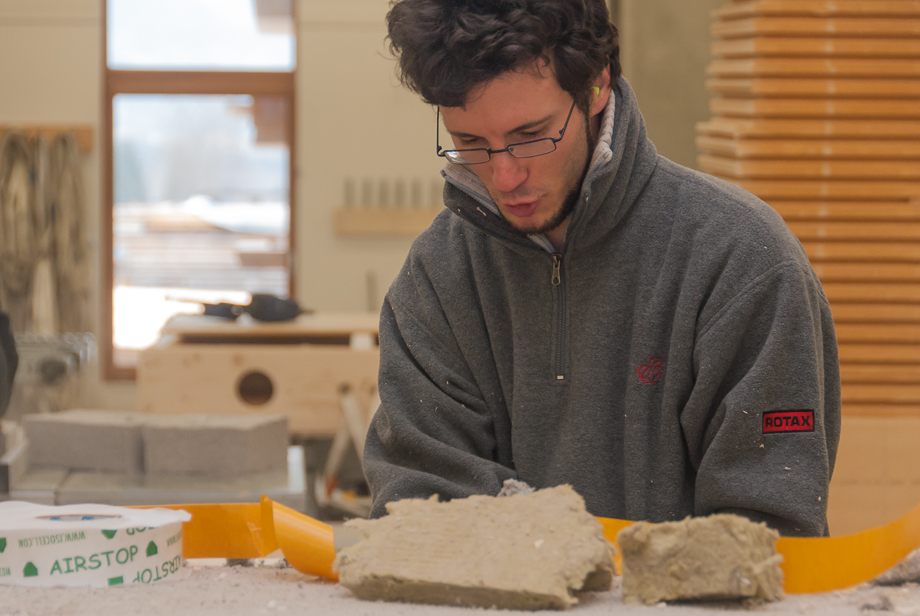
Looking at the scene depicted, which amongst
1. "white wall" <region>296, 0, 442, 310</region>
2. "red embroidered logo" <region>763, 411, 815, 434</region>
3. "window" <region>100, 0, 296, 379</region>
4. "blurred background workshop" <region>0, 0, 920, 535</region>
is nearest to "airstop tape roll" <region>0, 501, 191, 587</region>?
"red embroidered logo" <region>763, 411, 815, 434</region>

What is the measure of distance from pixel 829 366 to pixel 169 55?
4.93 metres

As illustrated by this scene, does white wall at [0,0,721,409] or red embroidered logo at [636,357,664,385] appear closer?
red embroidered logo at [636,357,664,385]

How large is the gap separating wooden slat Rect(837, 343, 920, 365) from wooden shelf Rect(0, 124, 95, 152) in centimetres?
426

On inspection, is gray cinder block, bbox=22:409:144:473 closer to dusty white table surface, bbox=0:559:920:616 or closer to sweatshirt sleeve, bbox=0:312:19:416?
sweatshirt sleeve, bbox=0:312:19:416

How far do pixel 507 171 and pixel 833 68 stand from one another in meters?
1.85

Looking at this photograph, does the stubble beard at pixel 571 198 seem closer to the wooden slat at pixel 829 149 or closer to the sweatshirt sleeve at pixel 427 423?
the sweatshirt sleeve at pixel 427 423

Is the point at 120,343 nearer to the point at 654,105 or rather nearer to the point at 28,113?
the point at 28,113

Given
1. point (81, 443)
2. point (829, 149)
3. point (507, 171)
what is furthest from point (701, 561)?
point (829, 149)

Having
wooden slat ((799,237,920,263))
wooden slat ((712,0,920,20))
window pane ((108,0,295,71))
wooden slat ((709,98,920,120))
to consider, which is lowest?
wooden slat ((799,237,920,263))

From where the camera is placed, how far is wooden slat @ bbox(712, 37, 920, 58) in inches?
109

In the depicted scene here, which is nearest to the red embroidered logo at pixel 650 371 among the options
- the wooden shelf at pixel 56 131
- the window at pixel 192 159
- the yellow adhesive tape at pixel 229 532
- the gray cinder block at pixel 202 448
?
the yellow adhesive tape at pixel 229 532

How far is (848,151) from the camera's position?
281cm

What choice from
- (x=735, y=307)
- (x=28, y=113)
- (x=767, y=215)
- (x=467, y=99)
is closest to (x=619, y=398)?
(x=735, y=307)

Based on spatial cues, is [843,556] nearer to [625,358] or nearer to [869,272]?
[625,358]
